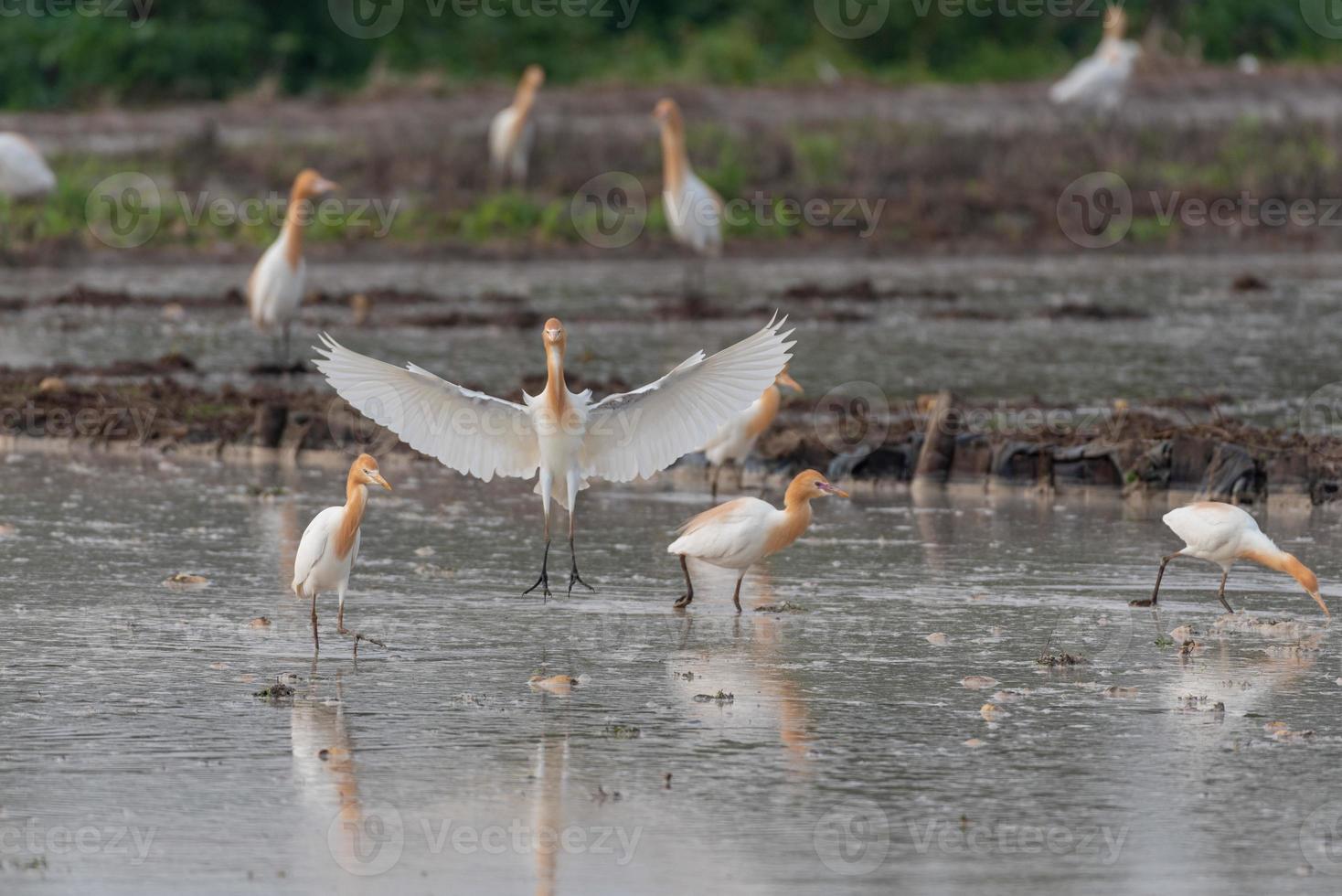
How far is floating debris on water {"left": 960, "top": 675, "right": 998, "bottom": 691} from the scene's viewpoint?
25.7 ft

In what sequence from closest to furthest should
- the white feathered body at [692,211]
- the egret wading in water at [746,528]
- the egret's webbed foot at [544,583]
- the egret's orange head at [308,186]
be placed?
the egret wading in water at [746,528] → the egret's webbed foot at [544,583] → the egret's orange head at [308,186] → the white feathered body at [692,211]

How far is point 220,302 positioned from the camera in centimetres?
2162

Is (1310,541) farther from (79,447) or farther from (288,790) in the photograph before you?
(79,447)

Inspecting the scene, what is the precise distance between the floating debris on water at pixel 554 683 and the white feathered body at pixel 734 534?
1.37 m

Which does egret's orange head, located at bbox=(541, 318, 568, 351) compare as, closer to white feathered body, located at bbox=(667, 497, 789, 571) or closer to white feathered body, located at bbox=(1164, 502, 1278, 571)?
white feathered body, located at bbox=(667, 497, 789, 571)

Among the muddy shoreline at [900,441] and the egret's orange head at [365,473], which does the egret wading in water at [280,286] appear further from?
the egret's orange head at [365,473]

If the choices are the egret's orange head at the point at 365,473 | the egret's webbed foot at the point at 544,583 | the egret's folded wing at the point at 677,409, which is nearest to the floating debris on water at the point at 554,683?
the egret's orange head at the point at 365,473

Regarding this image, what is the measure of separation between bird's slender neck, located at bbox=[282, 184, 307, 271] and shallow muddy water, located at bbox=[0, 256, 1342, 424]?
99cm

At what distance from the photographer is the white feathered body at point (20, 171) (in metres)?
23.6

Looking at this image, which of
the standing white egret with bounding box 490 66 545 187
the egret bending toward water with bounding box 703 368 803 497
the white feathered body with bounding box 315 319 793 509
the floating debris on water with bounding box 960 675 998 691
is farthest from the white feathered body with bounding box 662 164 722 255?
the floating debris on water with bounding box 960 675 998 691

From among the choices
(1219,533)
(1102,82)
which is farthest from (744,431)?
(1102,82)

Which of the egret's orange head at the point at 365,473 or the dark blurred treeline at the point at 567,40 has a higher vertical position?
the dark blurred treeline at the point at 567,40

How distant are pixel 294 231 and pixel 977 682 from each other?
10.7 m

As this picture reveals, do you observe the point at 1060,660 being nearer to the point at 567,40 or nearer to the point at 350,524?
the point at 350,524
